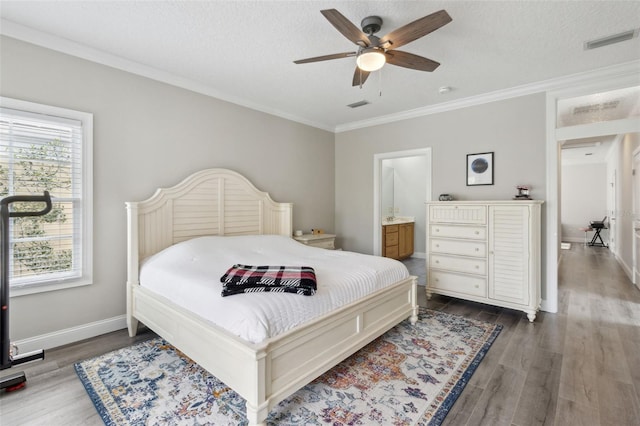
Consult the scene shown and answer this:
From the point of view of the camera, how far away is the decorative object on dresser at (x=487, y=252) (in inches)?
134

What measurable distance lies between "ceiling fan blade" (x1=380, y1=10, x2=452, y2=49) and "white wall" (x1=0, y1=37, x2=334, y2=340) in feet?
8.12

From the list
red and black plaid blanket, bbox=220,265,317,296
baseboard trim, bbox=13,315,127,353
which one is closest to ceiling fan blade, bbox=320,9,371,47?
red and black plaid blanket, bbox=220,265,317,296

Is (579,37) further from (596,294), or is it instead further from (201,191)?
(201,191)

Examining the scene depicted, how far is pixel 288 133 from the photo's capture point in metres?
4.88

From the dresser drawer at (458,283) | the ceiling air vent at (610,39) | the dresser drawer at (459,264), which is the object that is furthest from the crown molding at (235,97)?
the dresser drawer at (458,283)

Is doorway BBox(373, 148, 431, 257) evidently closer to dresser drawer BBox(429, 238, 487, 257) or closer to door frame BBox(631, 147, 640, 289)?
dresser drawer BBox(429, 238, 487, 257)

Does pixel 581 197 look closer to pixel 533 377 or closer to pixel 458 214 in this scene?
pixel 458 214

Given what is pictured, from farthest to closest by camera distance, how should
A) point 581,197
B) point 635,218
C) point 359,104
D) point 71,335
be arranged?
point 581,197, point 635,218, point 359,104, point 71,335

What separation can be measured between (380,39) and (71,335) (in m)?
3.74

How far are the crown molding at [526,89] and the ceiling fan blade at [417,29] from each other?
7.87 ft

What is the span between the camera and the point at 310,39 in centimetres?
267

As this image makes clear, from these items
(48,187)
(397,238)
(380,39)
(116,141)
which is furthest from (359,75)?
(397,238)

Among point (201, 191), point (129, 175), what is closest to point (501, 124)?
point (201, 191)

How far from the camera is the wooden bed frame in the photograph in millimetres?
1749
